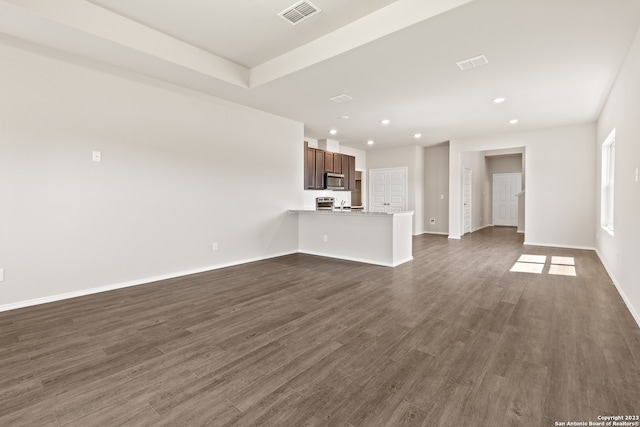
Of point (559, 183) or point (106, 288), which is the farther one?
point (559, 183)

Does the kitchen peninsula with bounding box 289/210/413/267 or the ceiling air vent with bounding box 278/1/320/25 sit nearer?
the ceiling air vent with bounding box 278/1/320/25

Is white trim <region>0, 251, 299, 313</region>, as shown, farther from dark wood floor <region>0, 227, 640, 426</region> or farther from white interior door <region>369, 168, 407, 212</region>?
white interior door <region>369, 168, 407, 212</region>

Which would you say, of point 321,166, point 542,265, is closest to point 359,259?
point 321,166

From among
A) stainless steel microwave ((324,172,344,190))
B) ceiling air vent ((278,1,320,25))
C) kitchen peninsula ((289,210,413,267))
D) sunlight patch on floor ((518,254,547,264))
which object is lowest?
sunlight patch on floor ((518,254,547,264))

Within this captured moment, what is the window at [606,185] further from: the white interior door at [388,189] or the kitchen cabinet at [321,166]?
the kitchen cabinet at [321,166]

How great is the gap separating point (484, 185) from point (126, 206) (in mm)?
11181

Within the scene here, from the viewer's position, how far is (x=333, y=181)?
766 centimetres

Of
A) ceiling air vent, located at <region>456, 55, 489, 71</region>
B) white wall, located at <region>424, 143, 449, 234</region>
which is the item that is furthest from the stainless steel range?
ceiling air vent, located at <region>456, 55, 489, 71</region>

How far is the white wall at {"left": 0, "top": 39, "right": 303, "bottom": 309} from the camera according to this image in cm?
315

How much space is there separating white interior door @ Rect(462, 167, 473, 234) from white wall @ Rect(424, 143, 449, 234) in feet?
1.59

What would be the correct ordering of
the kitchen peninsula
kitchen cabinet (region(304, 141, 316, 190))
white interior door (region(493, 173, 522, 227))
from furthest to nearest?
white interior door (region(493, 173, 522, 227))
kitchen cabinet (region(304, 141, 316, 190))
the kitchen peninsula

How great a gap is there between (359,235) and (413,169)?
439cm

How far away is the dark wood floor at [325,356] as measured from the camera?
1615 millimetres

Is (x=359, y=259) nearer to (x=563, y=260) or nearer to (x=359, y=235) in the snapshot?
(x=359, y=235)
